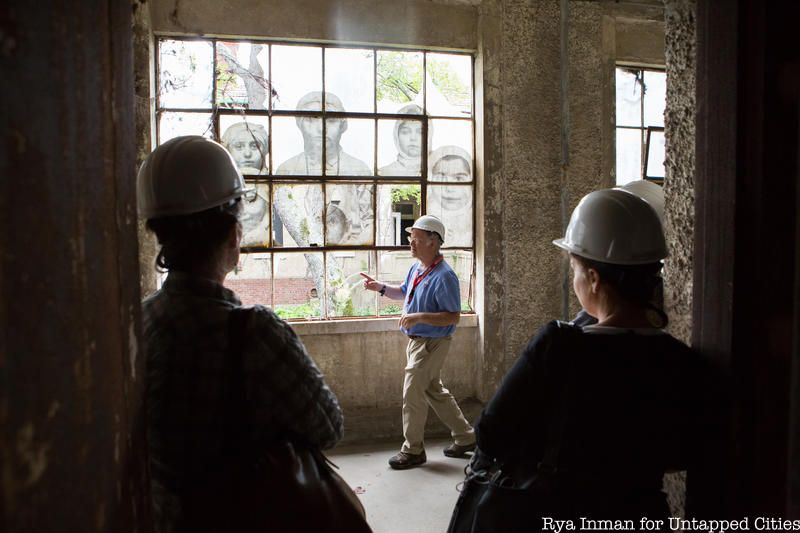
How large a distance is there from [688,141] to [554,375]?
718mm

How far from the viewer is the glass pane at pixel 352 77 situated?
14.6 ft

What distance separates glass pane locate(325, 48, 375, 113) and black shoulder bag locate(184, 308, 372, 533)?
375cm

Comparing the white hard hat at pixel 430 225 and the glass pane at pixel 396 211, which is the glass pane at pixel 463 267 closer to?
the glass pane at pixel 396 211

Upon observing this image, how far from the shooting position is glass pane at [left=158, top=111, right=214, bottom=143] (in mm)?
4199

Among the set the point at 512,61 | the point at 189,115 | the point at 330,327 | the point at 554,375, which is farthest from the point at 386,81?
the point at 554,375

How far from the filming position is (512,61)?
15.0 feet

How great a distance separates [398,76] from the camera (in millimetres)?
4594

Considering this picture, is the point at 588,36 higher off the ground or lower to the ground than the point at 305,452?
→ higher

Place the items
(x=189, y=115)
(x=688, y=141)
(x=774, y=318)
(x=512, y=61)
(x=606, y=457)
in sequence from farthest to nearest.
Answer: (x=512, y=61), (x=189, y=115), (x=688, y=141), (x=606, y=457), (x=774, y=318)

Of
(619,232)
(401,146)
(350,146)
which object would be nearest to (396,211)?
(401,146)

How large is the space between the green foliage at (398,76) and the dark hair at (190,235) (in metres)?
3.60

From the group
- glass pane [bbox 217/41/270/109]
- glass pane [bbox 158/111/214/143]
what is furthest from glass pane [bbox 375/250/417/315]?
glass pane [bbox 158/111/214/143]

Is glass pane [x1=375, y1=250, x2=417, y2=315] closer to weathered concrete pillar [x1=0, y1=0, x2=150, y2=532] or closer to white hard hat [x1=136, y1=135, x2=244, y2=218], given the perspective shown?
white hard hat [x1=136, y1=135, x2=244, y2=218]

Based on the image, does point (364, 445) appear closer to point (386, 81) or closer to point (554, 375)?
point (386, 81)
